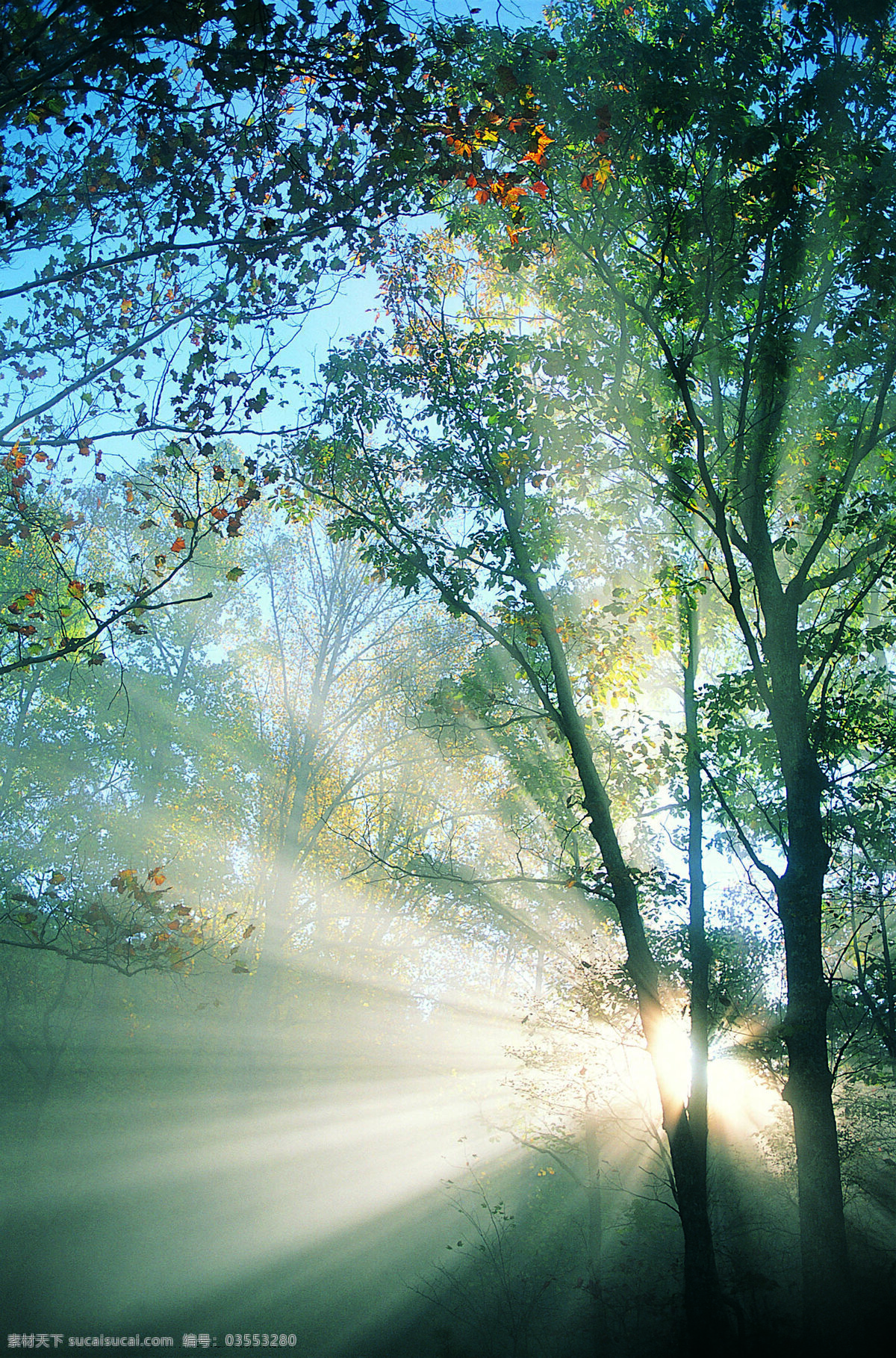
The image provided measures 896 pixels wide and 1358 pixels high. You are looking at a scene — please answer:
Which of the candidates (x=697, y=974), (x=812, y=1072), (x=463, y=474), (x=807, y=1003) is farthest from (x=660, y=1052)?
(x=463, y=474)

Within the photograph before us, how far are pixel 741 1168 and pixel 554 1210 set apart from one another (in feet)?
15.7

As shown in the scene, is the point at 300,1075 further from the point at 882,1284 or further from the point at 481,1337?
the point at 882,1284

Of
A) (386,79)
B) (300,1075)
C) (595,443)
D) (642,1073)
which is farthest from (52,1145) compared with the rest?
(386,79)

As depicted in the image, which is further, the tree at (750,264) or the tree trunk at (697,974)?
the tree trunk at (697,974)

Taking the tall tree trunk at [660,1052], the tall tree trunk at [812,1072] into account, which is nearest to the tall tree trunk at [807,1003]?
the tall tree trunk at [812,1072]

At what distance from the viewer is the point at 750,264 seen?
5.50 meters

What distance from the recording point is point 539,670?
710 centimetres

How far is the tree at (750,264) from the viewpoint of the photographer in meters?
4.89

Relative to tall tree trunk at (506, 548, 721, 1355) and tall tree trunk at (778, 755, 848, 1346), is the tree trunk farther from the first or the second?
tall tree trunk at (778, 755, 848, 1346)

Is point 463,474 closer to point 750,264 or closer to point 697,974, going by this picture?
point 750,264

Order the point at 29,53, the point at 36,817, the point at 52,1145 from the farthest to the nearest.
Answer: the point at 36,817 < the point at 52,1145 < the point at 29,53

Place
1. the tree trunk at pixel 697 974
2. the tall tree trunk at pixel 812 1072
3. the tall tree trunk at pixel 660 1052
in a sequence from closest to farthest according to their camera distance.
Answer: the tall tree trunk at pixel 812 1072
the tall tree trunk at pixel 660 1052
the tree trunk at pixel 697 974

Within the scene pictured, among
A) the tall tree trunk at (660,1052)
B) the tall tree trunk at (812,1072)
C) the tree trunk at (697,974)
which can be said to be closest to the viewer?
the tall tree trunk at (812,1072)

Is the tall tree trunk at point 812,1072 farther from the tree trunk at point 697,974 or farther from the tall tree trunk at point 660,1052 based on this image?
the tree trunk at point 697,974
